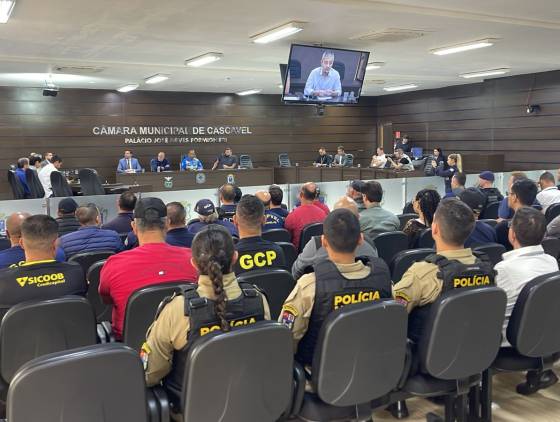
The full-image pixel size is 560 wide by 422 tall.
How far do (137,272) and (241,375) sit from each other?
3.50ft

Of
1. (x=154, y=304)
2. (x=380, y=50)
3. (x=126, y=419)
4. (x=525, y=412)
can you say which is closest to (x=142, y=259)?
(x=154, y=304)

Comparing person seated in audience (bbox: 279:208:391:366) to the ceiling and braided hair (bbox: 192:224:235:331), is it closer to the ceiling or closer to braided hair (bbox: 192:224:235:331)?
braided hair (bbox: 192:224:235:331)

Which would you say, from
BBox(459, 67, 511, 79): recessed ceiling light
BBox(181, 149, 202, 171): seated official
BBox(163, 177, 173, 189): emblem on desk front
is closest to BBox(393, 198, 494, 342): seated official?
BBox(459, 67, 511, 79): recessed ceiling light

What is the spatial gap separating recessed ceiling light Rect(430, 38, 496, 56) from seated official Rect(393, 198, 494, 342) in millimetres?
6387

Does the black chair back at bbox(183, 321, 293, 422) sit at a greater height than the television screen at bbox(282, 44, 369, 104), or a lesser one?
lesser

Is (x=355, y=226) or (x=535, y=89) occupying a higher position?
(x=535, y=89)

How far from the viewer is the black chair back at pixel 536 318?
2328 millimetres

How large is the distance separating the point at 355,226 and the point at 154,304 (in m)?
0.99

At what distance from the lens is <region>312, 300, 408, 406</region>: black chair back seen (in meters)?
1.89

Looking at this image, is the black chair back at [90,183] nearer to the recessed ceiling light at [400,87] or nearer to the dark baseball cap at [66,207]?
the dark baseball cap at [66,207]

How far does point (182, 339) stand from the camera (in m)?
1.82

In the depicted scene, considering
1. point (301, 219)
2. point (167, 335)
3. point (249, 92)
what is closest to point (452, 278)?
point (167, 335)

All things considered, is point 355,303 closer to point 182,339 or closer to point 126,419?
point 182,339

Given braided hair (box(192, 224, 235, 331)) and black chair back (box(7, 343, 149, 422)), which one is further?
braided hair (box(192, 224, 235, 331))
